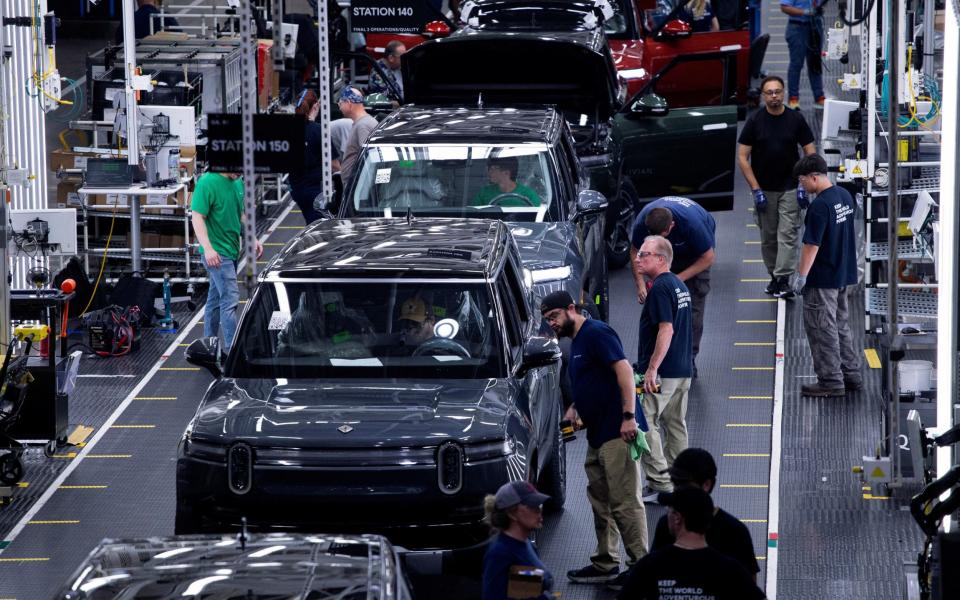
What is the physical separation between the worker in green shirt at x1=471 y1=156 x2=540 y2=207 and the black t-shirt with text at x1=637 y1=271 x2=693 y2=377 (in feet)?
9.03

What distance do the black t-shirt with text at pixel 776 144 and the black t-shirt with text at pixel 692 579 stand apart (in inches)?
A: 330

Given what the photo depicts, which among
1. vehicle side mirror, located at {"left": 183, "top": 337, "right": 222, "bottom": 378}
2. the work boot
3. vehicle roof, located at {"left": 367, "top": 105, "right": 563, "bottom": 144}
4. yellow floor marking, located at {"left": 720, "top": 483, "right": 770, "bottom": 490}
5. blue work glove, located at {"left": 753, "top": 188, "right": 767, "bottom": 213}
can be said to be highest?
vehicle roof, located at {"left": 367, "top": 105, "right": 563, "bottom": 144}

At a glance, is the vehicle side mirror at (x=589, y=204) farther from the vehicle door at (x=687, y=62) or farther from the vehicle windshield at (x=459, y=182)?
the vehicle door at (x=687, y=62)

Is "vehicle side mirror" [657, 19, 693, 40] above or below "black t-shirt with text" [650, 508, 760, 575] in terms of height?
above

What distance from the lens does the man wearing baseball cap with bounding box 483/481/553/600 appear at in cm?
655

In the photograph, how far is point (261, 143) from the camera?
987cm

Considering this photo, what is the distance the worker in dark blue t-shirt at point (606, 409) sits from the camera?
856 centimetres

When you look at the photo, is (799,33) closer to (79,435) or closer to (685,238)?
(685,238)

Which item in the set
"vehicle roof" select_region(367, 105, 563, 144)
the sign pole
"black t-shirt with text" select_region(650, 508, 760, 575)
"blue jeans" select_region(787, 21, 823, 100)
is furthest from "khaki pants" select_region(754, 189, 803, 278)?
"black t-shirt with text" select_region(650, 508, 760, 575)

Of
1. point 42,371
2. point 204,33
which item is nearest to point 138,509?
point 42,371

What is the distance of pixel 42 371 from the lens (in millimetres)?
11180

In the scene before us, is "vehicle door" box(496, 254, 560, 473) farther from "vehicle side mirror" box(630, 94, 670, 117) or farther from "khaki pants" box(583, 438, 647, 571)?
"vehicle side mirror" box(630, 94, 670, 117)

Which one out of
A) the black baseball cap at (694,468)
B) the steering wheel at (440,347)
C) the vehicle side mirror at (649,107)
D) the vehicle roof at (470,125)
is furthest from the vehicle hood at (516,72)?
the black baseball cap at (694,468)

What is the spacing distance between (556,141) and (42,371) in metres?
4.37
